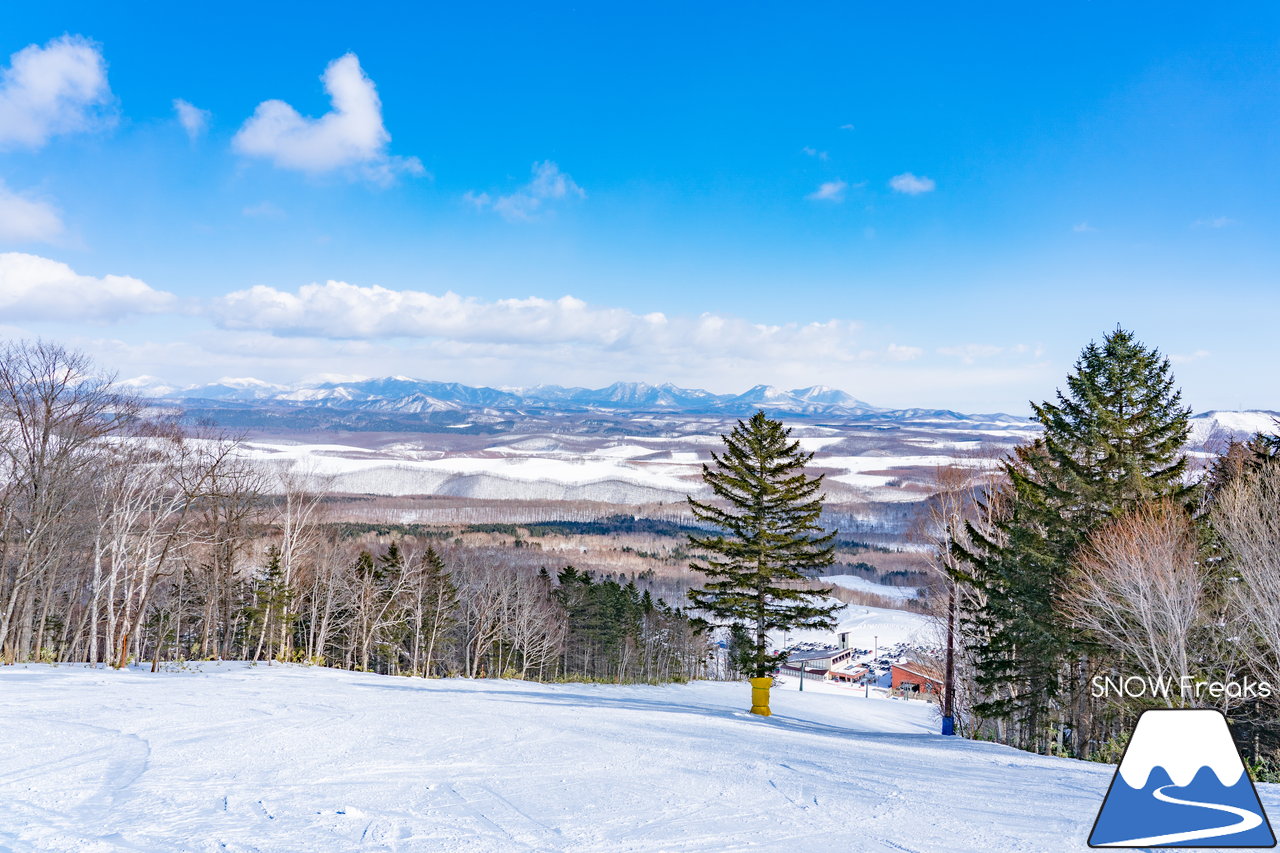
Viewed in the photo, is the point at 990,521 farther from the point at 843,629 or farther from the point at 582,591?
the point at 843,629

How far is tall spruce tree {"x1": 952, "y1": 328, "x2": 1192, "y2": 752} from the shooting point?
18938 millimetres

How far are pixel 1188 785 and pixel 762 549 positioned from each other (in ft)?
56.6

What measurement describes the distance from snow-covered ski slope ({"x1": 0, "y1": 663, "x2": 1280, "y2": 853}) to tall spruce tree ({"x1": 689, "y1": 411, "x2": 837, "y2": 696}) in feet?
26.2

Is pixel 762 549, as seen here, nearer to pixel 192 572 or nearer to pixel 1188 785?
pixel 1188 785

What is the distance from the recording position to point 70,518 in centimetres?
2722

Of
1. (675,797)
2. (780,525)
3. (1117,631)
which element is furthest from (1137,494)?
(675,797)

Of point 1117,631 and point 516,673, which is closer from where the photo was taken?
point 1117,631

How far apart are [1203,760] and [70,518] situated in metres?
34.9

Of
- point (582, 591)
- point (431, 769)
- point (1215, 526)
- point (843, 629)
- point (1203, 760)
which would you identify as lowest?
point (843, 629)

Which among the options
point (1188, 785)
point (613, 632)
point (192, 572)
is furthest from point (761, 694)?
point (613, 632)

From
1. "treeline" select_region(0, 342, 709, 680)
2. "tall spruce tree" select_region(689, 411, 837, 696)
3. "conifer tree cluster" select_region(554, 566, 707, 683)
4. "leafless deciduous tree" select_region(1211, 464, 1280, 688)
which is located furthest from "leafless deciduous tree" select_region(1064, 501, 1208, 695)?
"conifer tree cluster" select_region(554, 566, 707, 683)

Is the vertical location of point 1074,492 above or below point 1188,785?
above

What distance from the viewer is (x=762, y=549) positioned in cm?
2125
